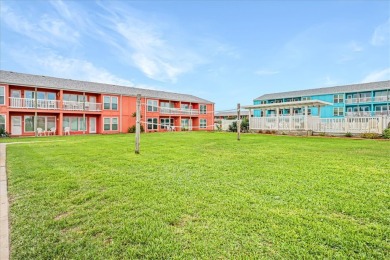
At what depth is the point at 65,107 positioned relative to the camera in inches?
880

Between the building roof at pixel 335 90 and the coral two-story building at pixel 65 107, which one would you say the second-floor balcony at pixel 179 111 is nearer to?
the coral two-story building at pixel 65 107

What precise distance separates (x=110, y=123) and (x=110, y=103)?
2.37 meters

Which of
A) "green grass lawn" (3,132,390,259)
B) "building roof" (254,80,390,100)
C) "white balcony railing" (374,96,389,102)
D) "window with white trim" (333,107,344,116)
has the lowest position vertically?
"green grass lawn" (3,132,390,259)

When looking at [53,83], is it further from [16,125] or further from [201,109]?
[201,109]

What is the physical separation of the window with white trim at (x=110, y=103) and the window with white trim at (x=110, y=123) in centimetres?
129

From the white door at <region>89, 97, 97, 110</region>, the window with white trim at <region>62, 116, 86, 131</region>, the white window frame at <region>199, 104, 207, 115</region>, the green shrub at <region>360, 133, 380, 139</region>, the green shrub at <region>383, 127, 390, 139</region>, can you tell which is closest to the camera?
the green shrub at <region>383, 127, 390, 139</region>

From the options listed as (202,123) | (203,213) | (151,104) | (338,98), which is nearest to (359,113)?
(338,98)

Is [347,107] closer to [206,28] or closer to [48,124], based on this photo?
[206,28]

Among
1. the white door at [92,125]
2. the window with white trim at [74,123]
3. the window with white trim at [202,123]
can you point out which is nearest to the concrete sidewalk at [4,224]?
the window with white trim at [74,123]

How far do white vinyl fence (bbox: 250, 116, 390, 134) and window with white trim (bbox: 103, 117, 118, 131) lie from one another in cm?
1579

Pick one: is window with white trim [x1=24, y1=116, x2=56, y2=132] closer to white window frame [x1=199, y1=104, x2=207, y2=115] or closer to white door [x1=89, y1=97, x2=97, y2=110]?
white door [x1=89, y1=97, x2=97, y2=110]

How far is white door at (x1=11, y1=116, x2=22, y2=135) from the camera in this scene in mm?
20519

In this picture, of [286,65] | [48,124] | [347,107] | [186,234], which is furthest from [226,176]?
[347,107]

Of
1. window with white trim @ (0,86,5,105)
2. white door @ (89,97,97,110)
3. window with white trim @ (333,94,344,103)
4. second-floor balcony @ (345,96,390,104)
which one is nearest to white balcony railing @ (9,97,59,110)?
window with white trim @ (0,86,5,105)
